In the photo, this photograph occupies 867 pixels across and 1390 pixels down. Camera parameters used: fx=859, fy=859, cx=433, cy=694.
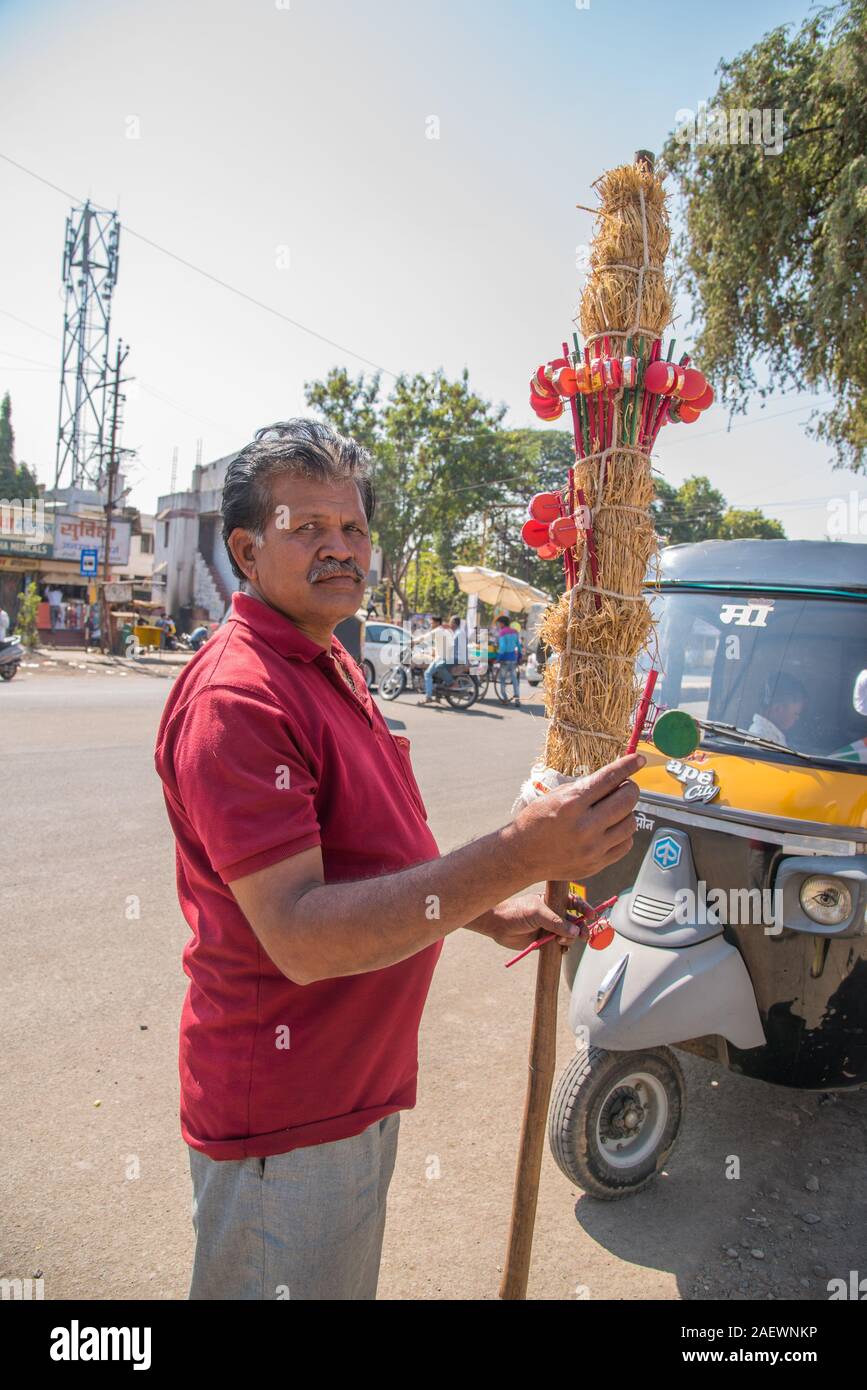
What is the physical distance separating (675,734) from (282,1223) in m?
1.09

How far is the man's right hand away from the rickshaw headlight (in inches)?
65.8

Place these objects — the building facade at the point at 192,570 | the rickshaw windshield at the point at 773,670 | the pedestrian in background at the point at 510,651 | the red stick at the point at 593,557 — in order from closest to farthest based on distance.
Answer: the red stick at the point at 593,557
the rickshaw windshield at the point at 773,670
the pedestrian in background at the point at 510,651
the building facade at the point at 192,570

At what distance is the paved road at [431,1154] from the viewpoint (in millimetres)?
2426

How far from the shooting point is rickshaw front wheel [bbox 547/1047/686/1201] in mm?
2682

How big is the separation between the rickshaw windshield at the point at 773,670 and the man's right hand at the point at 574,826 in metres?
1.76

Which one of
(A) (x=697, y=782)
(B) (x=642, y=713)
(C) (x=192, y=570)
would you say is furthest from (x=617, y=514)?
(C) (x=192, y=570)

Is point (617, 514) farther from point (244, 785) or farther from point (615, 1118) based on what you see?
point (615, 1118)

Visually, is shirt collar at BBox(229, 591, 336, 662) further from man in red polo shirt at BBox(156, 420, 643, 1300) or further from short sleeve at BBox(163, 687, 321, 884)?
short sleeve at BBox(163, 687, 321, 884)

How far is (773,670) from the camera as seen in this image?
3289 mm

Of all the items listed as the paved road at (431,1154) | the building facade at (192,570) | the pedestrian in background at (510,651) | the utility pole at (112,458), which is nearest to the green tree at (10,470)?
the building facade at (192,570)

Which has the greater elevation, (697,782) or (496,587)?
(496,587)

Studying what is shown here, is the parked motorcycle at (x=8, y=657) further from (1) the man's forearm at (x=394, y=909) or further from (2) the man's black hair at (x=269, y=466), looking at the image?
(1) the man's forearm at (x=394, y=909)
